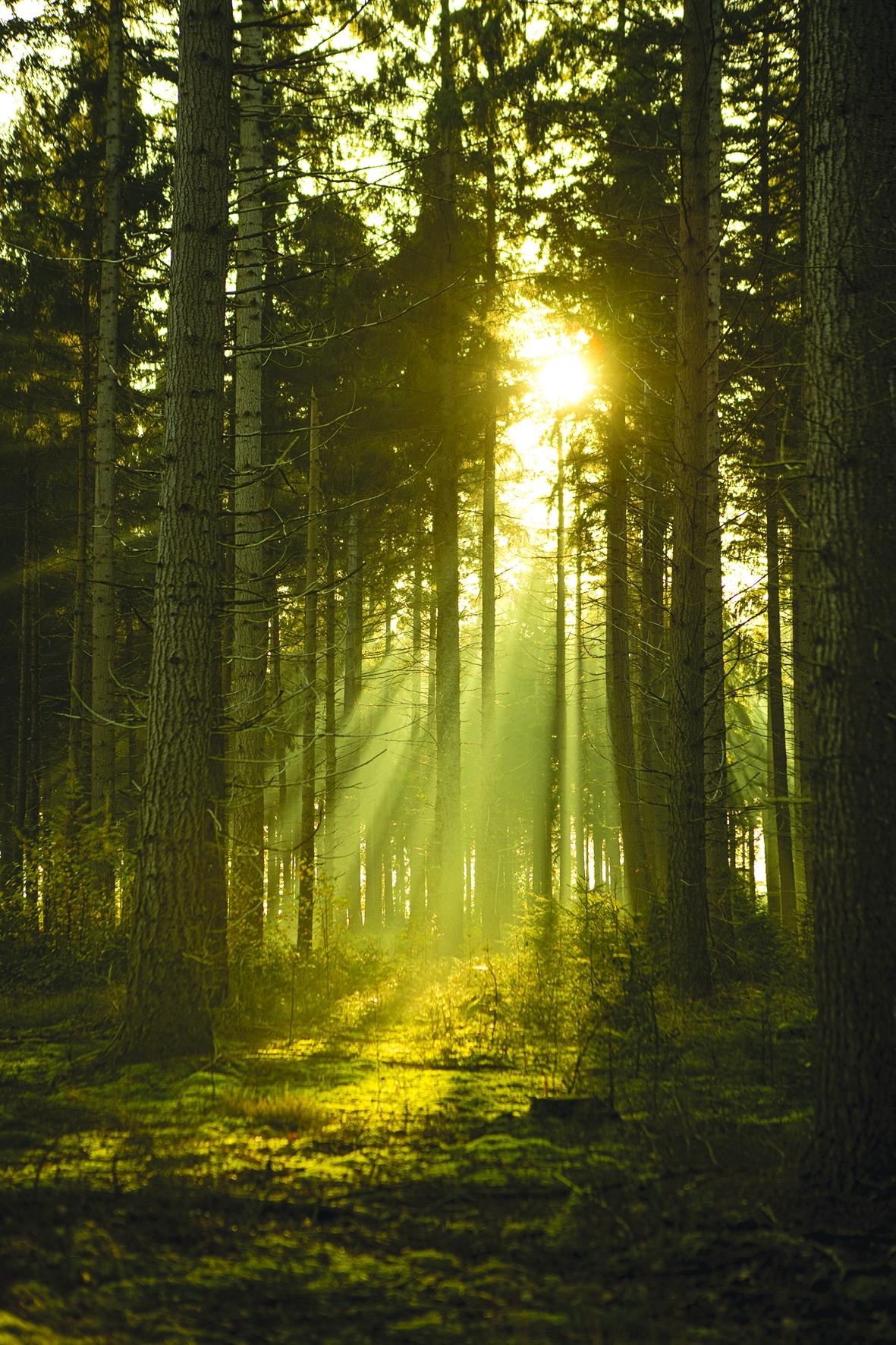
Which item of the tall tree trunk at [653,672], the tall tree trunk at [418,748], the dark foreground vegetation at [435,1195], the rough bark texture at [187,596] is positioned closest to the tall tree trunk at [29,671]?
the tall tree trunk at [418,748]

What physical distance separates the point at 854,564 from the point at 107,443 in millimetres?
12310

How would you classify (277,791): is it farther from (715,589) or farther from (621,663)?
(715,589)

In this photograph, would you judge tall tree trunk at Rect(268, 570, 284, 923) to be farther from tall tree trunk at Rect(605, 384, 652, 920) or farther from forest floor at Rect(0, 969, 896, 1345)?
tall tree trunk at Rect(605, 384, 652, 920)

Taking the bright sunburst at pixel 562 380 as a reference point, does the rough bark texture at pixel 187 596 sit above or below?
below

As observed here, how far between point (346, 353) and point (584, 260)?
17.5ft

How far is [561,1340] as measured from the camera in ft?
9.64

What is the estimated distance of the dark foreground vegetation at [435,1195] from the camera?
3.10 m

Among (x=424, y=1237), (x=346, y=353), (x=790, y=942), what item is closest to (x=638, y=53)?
(x=346, y=353)

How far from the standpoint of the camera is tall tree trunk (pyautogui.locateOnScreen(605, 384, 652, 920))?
15.1 m

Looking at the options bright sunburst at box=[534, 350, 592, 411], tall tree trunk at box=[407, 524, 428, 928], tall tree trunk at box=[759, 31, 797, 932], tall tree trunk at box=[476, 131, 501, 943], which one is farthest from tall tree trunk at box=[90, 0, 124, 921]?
tall tree trunk at box=[759, 31, 797, 932]

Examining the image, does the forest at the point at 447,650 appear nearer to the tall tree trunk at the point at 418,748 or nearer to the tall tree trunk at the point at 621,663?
the tall tree trunk at the point at 621,663

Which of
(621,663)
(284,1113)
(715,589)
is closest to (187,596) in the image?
(284,1113)

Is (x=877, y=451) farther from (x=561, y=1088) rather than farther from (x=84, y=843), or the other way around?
(x=84, y=843)

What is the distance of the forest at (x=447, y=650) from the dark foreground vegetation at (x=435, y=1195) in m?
0.03
